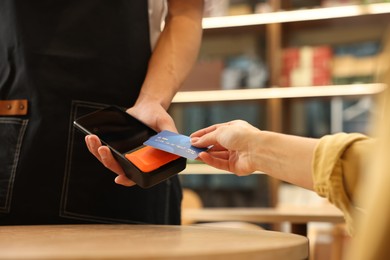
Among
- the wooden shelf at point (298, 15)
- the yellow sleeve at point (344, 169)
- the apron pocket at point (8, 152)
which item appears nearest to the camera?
the yellow sleeve at point (344, 169)

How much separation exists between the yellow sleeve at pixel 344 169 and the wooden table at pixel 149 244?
11 cm

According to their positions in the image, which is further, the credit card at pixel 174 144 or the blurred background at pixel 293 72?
the blurred background at pixel 293 72

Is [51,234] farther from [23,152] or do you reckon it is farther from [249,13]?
[249,13]

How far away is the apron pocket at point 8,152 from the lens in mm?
1143

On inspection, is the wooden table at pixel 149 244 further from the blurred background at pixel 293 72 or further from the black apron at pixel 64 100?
the blurred background at pixel 293 72

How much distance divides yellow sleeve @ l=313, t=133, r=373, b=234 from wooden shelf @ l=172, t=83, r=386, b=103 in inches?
128

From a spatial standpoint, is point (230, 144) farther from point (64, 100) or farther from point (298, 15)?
point (298, 15)

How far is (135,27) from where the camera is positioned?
1.30 metres

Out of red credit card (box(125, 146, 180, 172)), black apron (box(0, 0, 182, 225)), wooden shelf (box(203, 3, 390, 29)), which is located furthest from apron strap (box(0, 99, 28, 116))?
wooden shelf (box(203, 3, 390, 29))

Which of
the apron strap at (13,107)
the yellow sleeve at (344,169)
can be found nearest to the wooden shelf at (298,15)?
the apron strap at (13,107)

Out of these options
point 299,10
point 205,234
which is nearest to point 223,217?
point 205,234

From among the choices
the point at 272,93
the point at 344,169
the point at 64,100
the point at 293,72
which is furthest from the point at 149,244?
the point at 293,72

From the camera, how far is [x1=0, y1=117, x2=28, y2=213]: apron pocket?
1.14 metres

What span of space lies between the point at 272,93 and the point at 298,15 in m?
0.57
